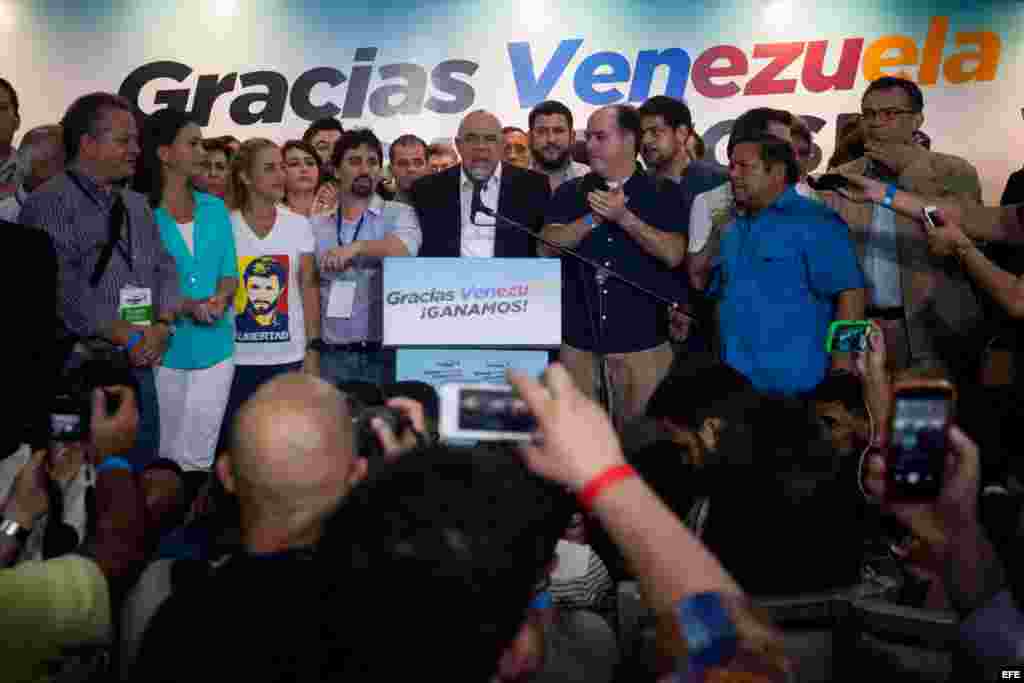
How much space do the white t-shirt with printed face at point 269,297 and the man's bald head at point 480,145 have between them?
86 cm

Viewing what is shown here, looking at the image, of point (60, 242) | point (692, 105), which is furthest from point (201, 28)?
point (60, 242)

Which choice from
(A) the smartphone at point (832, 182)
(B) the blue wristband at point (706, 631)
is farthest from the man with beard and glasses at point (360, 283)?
(B) the blue wristband at point (706, 631)

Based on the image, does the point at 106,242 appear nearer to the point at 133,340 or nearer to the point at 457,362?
the point at 133,340

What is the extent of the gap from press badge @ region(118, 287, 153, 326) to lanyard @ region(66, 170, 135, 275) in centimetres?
10

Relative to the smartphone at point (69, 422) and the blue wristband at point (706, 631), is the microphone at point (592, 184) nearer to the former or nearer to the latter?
the smartphone at point (69, 422)

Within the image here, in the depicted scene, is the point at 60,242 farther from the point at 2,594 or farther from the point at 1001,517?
the point at 1001,517

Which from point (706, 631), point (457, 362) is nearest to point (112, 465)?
point (706, 631)

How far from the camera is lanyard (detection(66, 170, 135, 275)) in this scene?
3.93 m

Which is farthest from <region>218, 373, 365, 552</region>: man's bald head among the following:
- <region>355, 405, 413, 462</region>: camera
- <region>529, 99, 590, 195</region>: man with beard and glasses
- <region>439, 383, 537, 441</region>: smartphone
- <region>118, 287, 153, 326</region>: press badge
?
<region>529, 99, 590, 195</region>: man with beard and glasses

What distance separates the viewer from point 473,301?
13.1 ft

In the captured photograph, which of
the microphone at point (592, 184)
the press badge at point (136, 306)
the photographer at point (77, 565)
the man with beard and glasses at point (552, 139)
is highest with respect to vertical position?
the man with beard and glasses at point (552, 139)

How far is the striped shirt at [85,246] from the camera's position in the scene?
3.84 meters

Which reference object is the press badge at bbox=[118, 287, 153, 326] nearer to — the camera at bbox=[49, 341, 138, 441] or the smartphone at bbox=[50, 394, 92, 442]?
the camera at bbox=[49, 341, 138, 441]

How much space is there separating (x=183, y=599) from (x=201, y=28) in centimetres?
699
